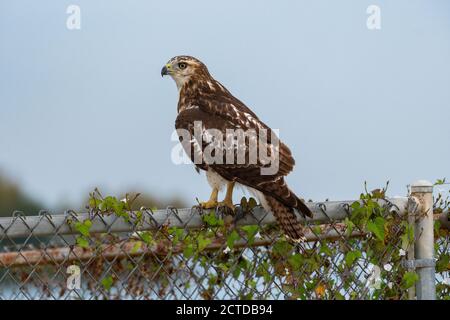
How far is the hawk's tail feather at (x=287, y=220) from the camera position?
5.37 meters

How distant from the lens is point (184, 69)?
26.8ft

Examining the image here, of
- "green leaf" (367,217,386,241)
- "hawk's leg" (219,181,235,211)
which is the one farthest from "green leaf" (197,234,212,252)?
"hawk's leg" (219,181,235,211)

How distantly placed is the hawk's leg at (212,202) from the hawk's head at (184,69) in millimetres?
1722

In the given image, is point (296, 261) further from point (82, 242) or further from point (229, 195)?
point (82, 242)

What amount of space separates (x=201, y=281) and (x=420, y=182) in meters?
1.73

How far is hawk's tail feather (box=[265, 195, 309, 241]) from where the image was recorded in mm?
5367

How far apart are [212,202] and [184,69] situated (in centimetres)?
221

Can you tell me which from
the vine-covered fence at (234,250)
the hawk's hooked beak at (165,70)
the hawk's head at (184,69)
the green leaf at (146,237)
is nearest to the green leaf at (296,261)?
the vine-covered fence at (234,250)

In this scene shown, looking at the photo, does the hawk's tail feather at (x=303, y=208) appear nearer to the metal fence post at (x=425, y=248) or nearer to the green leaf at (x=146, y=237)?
the metal fence post at (x=425, y=248)

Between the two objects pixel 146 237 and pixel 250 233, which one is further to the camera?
pixel 250 233

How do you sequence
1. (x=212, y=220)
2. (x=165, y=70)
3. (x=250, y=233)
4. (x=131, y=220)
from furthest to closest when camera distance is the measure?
(x=165, y=70), (x=250, y=233), (x=212, y=220), (x=131, y=220)

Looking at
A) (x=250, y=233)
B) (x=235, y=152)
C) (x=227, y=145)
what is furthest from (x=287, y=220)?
(x=227, y=145)

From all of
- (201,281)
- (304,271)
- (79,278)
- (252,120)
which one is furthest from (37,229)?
(252,120)

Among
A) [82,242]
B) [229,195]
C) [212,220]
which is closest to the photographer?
[82,242]
